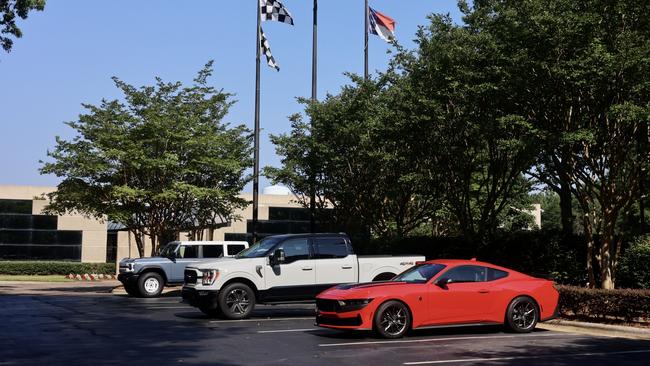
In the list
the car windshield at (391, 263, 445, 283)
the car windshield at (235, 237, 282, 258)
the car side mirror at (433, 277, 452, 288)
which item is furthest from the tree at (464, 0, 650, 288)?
the car windshield at (235, 237, 282, 258)

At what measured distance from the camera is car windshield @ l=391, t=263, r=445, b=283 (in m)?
13.0

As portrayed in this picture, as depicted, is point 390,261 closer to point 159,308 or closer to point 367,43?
point 159,308

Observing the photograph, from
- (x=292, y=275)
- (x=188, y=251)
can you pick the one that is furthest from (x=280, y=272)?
(x=188, y=251)

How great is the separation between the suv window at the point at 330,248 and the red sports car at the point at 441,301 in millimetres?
3458

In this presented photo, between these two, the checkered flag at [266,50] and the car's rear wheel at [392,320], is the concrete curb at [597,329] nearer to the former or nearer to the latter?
the car's rear wheel at [392,320]

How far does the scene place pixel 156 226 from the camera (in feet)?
100

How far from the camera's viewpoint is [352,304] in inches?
478

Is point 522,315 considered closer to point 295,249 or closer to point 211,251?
point 295,249

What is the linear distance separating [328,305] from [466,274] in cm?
273

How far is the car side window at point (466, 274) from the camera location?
1302 centimetres

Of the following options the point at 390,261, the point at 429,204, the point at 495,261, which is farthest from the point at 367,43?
the point at 390,261

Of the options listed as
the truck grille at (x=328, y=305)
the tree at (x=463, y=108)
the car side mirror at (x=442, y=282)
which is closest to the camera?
the truck grille at (x=328, y=305)

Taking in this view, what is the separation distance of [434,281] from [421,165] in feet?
33.9

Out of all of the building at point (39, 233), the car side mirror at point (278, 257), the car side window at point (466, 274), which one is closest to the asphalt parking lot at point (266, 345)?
the car side window at point (466, 274)
